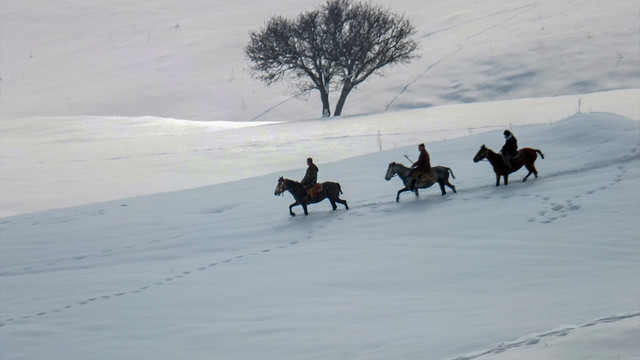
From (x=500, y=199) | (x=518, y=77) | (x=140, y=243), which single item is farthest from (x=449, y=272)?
(x=518, y=77)

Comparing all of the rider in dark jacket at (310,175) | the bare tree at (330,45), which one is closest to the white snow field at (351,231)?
the rider in dark jacket at (310,175)

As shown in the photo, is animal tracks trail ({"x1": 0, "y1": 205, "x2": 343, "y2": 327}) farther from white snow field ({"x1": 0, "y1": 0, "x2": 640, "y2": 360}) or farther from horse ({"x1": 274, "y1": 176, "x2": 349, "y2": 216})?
horse ({"x1": 274, "y1": 176, "x2": 349, "y2": 216})

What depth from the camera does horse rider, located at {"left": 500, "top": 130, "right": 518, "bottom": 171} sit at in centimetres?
1595

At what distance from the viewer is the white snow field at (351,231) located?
9273 millimetres

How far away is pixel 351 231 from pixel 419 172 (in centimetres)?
173

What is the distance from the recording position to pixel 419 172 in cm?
1596

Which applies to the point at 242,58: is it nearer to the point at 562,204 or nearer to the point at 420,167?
the point at 420,167

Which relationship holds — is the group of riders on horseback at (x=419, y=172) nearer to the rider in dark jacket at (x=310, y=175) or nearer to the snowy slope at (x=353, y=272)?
the rider in dark jacket at (x=310, y=175)

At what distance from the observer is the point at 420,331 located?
8891mm

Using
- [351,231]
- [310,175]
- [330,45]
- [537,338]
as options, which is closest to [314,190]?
[310,175]

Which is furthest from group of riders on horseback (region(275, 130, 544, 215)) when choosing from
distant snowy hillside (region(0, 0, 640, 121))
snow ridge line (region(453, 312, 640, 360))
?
distant snowy hillside (region(0, 0, 640, 121))

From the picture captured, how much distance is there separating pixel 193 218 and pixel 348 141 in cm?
1128

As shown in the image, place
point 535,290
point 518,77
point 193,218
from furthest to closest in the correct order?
point 518,77, point 193,218, point 535,290

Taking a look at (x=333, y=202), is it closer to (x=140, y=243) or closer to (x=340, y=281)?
(x=140, y=243)
